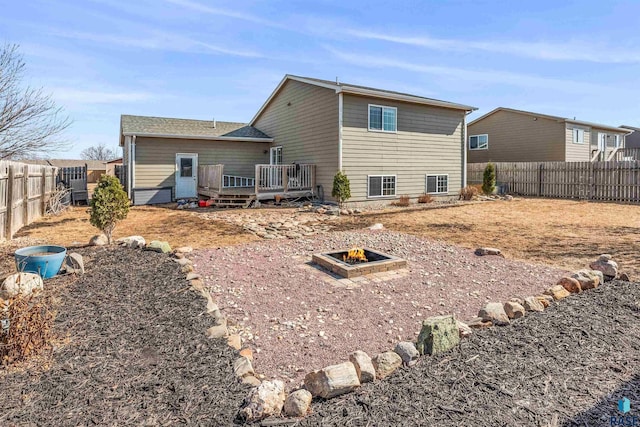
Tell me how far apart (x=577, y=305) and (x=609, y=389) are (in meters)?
1.70

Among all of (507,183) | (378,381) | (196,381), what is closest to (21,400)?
(196,381)

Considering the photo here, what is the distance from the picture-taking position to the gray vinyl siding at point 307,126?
45.7ft

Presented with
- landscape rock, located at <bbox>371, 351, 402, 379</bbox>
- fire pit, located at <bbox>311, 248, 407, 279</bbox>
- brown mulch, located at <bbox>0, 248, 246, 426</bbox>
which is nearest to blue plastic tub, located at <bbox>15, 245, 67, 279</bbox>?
brown mulch, located at <bbox>0, 248, 246, 426</bbox>

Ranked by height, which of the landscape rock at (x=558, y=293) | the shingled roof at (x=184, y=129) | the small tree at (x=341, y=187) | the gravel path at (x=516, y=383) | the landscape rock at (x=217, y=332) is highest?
the shingled roof at (x=184, y=129)

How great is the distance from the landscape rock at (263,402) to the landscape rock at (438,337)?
1288 millimetres

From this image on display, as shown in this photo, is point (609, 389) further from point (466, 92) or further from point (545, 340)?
point (466, 92)

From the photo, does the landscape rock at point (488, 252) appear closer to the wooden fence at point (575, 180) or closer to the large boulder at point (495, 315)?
the large boulder at point (495, 315)

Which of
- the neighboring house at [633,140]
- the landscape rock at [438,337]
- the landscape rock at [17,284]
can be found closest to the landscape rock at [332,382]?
the landscape rock at [438,337]

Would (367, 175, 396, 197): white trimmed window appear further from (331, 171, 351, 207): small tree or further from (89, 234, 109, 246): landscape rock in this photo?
(89, 234, 109, 246): landscape rock

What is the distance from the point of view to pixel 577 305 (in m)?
3.89

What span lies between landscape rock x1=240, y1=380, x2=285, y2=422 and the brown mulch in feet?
0.34

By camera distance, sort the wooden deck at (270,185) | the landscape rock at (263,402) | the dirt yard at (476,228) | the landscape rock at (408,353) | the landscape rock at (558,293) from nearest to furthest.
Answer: the landscape rock at (263,402) < the landscape rock at (408,353) < the landscape rock at (558,293) < the dirt yard at (476,228) < the wooden deck at (270,185)

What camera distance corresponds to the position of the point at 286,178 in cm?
1449

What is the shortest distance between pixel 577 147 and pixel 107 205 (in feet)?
89.0
